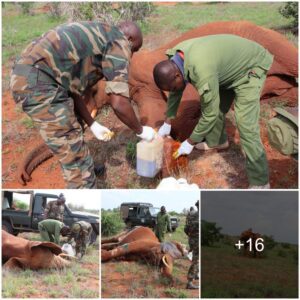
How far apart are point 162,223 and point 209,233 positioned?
356 mm

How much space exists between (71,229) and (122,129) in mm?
2932

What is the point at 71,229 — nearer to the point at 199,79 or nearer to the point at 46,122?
the point at 46,122

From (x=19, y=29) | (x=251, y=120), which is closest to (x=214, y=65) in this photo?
(x=251, y=120)

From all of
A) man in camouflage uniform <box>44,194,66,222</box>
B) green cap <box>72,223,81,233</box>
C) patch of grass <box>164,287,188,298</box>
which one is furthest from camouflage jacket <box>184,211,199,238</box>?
man in camouflage uniform <box>44,194,66,222</box>

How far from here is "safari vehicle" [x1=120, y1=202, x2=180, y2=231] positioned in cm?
352

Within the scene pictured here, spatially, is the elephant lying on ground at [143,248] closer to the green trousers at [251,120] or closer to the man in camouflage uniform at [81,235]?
the man in camouflage uniform at [81,235]

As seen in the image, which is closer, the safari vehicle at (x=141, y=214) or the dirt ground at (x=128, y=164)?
the safari vehicle at (x=141, y=214)

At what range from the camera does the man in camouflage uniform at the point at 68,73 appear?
3852mm

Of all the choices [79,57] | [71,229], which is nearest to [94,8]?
[79,57]

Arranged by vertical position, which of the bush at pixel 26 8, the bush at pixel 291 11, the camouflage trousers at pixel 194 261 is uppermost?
the bush at pixel 26 8

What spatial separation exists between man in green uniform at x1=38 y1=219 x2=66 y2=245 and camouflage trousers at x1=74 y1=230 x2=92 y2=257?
0.15 m

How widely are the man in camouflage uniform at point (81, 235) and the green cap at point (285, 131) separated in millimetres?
1607

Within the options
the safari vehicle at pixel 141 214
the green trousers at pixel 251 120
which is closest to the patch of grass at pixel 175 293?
the safari vehicle at pixel 141 214

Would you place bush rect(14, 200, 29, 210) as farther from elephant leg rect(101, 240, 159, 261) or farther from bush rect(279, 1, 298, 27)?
bush rect(279, 1, 298, 27)
